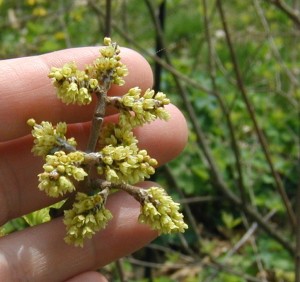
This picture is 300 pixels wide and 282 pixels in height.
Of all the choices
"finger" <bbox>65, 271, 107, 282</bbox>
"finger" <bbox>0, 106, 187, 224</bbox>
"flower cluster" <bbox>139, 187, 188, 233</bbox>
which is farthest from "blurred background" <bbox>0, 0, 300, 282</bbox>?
"flower cluster" <bbox>139, 187, 188, 233</bbox>

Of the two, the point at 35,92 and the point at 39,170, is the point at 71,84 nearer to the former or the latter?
the point at 35,92

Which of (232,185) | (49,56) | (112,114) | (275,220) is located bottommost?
(275,220)

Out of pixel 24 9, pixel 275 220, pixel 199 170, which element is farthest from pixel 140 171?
pixel 24 9

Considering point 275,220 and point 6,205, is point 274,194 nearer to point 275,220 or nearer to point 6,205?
point 275,220

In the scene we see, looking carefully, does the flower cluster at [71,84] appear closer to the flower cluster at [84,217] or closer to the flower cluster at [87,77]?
the flower cluster at [87,77]

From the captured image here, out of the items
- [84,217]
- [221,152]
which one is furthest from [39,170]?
[221,152]
